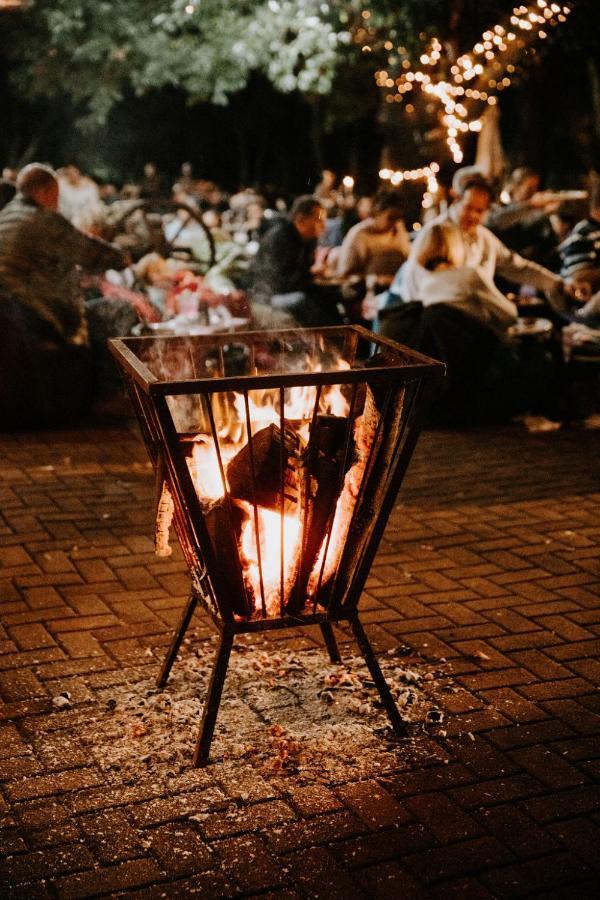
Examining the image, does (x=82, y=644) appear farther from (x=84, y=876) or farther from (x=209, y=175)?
(x=209, y=175)

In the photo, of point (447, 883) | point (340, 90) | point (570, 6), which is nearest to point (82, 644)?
point (447, 883)

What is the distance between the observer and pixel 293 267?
9047 millimetres

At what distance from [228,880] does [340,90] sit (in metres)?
20.4

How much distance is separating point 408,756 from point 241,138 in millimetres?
31145

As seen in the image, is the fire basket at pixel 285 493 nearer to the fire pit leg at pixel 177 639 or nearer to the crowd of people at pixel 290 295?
the fire pit leg at pixel 177 639

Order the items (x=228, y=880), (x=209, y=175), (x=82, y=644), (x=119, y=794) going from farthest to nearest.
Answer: (x=209, y=175) → (x=82, y=644) → (x=119, y=794) → (x=228, y=880)

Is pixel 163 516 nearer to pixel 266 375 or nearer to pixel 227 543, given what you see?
pixel 227 543

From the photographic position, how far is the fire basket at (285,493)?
3139 mm

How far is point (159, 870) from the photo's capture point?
2.82 meters

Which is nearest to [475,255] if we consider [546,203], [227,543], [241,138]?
[546,203]

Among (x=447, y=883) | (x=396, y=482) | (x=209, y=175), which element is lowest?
(x=447, y=883)

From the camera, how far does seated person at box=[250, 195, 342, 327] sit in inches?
351

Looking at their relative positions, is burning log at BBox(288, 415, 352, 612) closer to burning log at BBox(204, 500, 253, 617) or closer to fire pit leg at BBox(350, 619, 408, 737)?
burning log at BBox(204, 500, 253, 617)

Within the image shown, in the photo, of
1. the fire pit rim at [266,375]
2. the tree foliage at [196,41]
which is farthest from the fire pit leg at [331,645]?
the tree foliage at [196,41]
